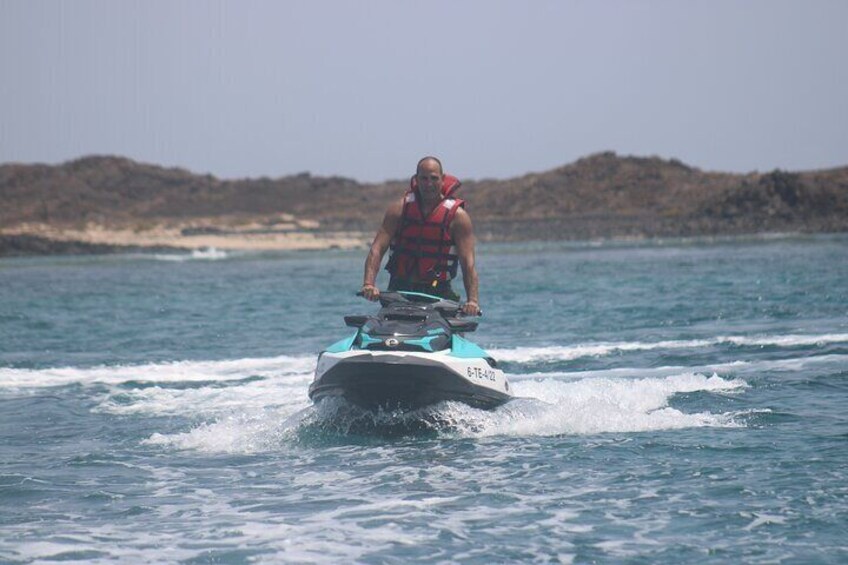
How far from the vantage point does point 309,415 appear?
38.6 feet

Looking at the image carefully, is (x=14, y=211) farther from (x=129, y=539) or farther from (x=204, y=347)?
(x=129, y=539)

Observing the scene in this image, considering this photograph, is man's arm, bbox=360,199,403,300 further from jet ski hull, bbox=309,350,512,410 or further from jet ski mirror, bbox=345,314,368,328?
jet ski hull, bbox=309,350,512,410

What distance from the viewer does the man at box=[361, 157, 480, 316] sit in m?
11.8

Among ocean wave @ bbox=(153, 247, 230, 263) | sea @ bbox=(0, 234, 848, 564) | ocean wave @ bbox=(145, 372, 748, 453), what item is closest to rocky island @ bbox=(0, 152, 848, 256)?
ocean wave @ bbox=(153, 247, 230, 263)

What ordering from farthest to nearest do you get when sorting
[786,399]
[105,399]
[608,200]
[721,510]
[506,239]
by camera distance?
[608,200], [506,239], [105,399], [786,399], [721,510]

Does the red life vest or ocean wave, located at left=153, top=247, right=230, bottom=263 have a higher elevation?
the red life vest

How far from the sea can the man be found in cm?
134

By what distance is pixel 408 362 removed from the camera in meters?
10.7

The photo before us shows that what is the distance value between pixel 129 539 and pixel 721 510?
152 inches

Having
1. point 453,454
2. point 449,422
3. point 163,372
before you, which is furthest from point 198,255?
point 453,454

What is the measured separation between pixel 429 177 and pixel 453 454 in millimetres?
2590

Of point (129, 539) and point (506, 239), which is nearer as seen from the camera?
point (129, 539)

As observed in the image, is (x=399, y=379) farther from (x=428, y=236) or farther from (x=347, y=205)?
(x=347, y=205)

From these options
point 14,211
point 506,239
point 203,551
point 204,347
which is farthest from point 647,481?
point 14,211
